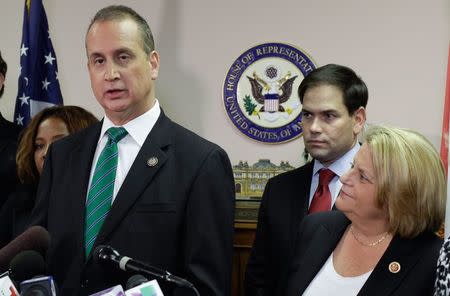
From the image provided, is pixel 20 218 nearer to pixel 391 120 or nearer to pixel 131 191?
pixel 131 191

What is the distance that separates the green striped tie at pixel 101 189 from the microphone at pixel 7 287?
45 centimetres

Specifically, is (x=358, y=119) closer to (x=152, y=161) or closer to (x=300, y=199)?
(x=300, y=199)

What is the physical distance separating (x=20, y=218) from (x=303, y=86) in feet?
4.53

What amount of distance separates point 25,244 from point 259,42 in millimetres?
2968

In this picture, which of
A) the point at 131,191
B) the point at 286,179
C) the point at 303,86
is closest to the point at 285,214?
the point at 286,179

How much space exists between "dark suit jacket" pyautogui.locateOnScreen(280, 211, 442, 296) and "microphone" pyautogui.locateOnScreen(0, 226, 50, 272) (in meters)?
0.83

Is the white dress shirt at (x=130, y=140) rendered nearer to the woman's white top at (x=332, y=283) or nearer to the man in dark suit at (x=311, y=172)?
the woman's white top at (x=332, y=283)

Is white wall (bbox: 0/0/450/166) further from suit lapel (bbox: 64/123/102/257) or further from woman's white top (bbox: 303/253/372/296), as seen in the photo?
suit lapel (bbox: 64/123/102/257)

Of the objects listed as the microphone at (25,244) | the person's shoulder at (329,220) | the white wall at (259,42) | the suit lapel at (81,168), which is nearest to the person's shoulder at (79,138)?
the suit lapel at (81,168)

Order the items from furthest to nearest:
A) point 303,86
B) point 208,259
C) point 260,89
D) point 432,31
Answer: point 260,89
point 432,31
point 303,86
point 208,259

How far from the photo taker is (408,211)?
1.76 m

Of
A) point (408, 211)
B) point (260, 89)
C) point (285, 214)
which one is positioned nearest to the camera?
point (408, 211)

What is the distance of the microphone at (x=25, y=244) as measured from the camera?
56.2 inches

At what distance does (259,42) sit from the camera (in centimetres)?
418
